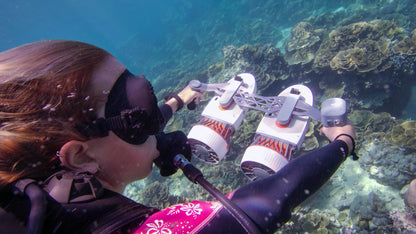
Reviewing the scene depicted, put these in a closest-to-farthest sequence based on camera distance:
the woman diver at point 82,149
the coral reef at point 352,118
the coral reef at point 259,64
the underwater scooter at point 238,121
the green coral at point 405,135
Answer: the woman diver at point 82,149 → the underwater scooter at point 238,121 → the coral reef at point 352,118 → the green coral at point 405,135 → the coral reef at point 259,64

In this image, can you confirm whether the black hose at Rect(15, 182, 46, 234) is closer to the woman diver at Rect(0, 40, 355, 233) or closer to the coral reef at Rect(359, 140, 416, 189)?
the woman diver at Rect(0, 40, 355, 233)

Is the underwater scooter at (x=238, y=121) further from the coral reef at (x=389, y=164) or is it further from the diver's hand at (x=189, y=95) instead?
the coral reef at (x=389, y=164)

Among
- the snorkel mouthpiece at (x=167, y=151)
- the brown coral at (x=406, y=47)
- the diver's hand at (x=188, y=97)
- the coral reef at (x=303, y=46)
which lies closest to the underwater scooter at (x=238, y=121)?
the snorkel mouthpiece at (x=167, y=151)

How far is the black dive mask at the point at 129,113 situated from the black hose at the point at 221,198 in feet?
1.20

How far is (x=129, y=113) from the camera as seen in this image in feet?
4.12

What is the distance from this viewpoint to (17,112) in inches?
34.8

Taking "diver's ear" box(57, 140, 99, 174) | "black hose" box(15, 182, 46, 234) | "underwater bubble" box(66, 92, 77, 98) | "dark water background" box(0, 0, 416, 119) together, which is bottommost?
"dark water background" box(0, 0, 416, 119)

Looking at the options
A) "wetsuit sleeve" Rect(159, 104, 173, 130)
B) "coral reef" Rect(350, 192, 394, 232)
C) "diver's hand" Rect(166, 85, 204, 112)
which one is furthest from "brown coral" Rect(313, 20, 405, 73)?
"wetsuit sleeve" Rect(159, 104, 173, 130)

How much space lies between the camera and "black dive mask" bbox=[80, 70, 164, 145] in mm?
1170

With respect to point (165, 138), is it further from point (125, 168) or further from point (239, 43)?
point (239, 43)

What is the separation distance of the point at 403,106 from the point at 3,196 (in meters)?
8.27

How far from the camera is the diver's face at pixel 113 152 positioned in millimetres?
1141

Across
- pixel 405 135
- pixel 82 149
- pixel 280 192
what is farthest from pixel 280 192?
pixel 405 135

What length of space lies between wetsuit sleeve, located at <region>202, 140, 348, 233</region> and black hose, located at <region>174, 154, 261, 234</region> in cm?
13
